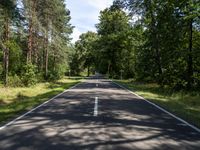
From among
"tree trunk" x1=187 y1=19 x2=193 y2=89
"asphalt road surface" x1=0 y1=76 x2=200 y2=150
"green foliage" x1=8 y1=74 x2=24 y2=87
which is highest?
"tree trunk" x1=187 y1=19 x2=193 y2=89

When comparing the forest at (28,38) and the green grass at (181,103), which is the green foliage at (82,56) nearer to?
the forest at (28,38)

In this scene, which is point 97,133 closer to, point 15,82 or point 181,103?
point 181,103

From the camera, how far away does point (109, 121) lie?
1141 cm

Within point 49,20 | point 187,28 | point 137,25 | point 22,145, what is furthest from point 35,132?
point 49,20

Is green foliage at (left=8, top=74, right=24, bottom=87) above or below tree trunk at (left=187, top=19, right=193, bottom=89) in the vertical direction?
below

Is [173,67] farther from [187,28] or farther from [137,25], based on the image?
[137,25]

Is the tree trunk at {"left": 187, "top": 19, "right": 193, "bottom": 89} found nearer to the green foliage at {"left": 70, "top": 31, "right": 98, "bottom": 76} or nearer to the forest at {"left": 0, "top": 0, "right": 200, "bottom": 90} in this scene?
the forest at {"left": 0, "top": 0, "right": 200, "bottom": 90}

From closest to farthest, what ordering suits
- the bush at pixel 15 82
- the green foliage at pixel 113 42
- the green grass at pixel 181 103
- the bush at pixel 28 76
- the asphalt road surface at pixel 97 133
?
the asphalt road surface at pixel 97 133, the green grass at pixel 181 103, the bush at pixel 15 82, the bush at pixel 28 76, the green foliage at pixel 113 42

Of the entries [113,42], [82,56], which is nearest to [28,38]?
[113,42]

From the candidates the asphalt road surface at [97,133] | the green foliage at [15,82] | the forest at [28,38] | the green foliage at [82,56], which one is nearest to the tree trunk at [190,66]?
the forest at [28,38]

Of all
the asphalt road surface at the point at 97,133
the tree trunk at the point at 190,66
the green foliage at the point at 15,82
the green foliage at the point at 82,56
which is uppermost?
the green foliage at the point at 82,56

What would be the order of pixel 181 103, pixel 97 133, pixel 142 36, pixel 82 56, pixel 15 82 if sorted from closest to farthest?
pixel 97 133
pixel 181 103
pixel 15 82
pixel 142 36
pixel 82 56

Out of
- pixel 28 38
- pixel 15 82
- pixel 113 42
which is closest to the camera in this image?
pixel 15 82

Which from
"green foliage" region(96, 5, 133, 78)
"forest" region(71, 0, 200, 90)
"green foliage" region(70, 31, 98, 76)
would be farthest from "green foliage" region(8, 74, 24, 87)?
"green foliage" region(70, 31, 98, 76)
